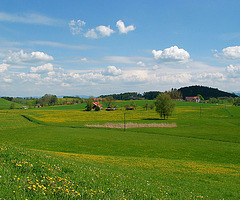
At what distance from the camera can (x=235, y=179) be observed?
55.1ft

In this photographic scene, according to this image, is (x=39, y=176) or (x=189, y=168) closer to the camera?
(x=39, y=176)

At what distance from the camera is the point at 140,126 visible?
69.9m

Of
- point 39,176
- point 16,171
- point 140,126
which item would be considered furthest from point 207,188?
point 140,126

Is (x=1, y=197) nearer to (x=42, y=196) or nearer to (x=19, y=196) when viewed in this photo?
(x=19, y=196)

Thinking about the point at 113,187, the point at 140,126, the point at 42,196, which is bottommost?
the point at 140,126

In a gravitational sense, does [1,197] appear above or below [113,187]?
above

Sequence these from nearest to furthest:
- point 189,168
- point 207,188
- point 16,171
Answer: point 16,171 → point 207,188 → point 189,168

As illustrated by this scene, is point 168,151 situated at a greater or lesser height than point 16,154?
lesser

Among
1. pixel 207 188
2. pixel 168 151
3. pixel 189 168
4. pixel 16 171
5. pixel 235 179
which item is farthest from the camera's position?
pixel 168 151

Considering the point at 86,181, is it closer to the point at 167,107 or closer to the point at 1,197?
the point at 1,197

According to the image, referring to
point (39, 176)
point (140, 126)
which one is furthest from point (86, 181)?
point (140, 126)

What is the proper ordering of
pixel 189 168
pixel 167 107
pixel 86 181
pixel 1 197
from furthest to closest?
pixel 167 107
pixel 189 168
pixel 86 181
pixel 1 197

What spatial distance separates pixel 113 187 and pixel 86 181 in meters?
1.34

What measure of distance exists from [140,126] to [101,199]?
207 feet
